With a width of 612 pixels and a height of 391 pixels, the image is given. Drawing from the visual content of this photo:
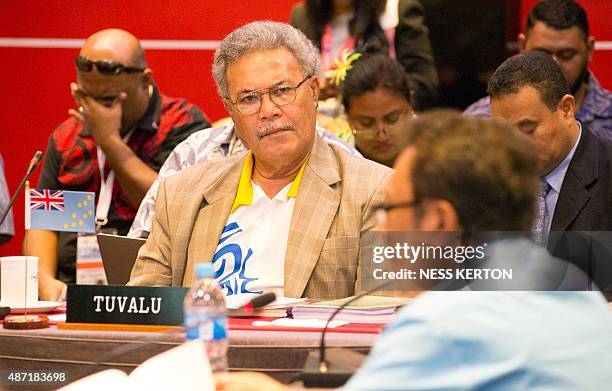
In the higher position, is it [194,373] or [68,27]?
[68,27]

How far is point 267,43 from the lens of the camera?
3006 millimetres

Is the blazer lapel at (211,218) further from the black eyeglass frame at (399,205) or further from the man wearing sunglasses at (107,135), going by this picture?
the black eyeglass frame at (399,205)

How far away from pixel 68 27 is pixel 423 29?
7.08 ft

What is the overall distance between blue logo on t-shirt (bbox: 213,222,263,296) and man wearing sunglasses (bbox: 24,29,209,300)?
1.26 meters

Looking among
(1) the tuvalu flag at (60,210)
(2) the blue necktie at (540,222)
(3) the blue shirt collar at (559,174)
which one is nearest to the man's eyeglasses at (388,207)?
(2) the blue necktie at (540,222)

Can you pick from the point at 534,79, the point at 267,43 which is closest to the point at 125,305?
the point at 267,43

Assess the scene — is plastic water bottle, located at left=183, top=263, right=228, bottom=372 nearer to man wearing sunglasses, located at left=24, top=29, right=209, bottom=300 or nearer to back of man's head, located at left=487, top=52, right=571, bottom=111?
back of man's head, located at left=487, top=52, right=571, bottom=111

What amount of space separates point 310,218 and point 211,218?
12.3 inches

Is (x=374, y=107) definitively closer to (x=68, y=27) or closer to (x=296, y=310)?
(x=296, y=310)

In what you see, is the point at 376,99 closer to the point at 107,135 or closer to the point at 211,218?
the point at 107,135

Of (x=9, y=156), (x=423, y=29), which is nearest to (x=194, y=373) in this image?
(x=423, y=29)

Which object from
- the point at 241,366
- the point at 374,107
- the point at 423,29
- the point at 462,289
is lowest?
the point at 241,366

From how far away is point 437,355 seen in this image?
57.1 inches

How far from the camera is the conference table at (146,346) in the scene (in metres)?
2.13
